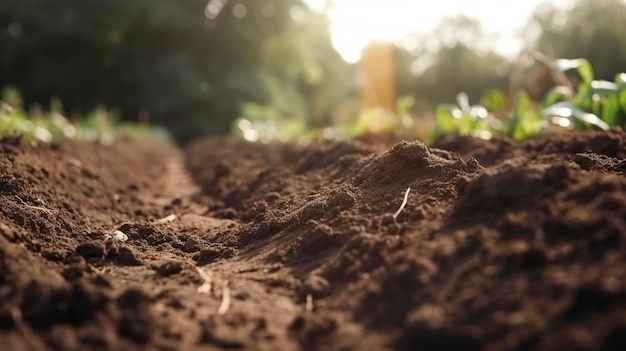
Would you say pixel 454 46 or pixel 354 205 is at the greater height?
pixel 454 46

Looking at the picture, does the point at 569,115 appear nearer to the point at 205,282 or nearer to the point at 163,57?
the point at 205,282

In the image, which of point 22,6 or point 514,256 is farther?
point 22,6

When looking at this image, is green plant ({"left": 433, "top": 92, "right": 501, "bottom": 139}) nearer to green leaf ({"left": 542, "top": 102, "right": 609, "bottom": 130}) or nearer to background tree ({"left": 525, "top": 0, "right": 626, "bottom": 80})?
green leaf ({"left": 542, "top": 102, "right": 609, "bottom": 130})

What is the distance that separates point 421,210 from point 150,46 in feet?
76.5

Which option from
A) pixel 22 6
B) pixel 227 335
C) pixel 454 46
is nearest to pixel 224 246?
pixel 227 335

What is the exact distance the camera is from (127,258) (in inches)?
121

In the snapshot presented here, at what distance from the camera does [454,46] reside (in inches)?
1572

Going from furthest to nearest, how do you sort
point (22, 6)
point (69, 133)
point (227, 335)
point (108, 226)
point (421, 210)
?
1. point (22, 6)
2. point (69, 133)
3. point (108, 226)
4. point (421, 210)
5. point (227, 335)

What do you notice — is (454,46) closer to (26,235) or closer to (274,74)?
(274,74)

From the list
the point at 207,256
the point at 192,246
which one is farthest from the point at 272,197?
the point at 207,256

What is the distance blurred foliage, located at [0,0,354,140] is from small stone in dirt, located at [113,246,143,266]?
60.9 ft

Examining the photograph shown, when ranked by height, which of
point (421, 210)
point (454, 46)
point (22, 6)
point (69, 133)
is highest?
point (454, 46)

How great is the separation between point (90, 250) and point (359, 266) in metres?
1.39

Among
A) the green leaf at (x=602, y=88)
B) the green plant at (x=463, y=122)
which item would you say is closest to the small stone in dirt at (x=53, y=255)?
the green leaf at (x=602, y=88)
